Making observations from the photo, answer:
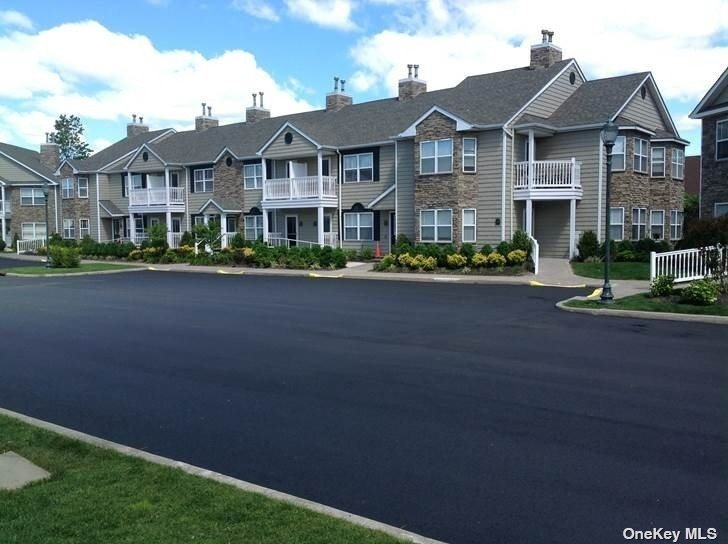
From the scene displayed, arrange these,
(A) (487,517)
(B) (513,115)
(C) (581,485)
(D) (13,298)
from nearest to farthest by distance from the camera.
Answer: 1. (A) (487,517)
2. (C) (581,485)
3. (D) (13,298)
4. (B) (513,115)

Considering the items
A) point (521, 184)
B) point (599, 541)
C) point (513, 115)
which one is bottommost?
point (599, 541)

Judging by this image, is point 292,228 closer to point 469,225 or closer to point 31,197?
point 469,225

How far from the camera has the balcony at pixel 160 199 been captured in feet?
146

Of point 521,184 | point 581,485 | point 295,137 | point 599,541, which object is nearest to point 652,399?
point 581,485

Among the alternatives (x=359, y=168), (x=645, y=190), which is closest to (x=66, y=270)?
(x=359, y=168)

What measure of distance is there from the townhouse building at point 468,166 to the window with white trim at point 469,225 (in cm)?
5

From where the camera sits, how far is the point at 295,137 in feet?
121

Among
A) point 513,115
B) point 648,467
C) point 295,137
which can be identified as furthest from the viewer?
point 295,137

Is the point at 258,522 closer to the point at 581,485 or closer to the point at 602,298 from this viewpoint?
the point at 581,485

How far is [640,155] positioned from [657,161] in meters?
1.78

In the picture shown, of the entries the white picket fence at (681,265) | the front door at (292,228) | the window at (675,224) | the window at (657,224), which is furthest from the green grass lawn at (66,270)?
the window at (675,224)

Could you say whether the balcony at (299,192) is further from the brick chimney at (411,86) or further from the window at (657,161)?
the window at (657,161)

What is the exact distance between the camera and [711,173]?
24.7 metres

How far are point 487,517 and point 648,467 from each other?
72.0 inches
